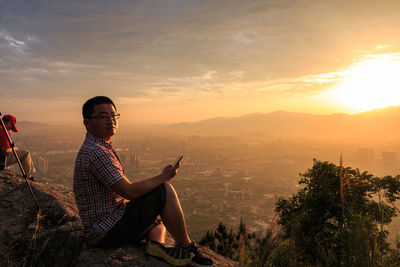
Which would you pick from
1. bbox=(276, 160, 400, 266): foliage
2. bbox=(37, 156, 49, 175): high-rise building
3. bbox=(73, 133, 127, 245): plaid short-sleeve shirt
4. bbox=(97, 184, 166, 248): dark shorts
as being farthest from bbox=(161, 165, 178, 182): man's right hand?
bbox=(37, 156, 49, 175): high-rise building

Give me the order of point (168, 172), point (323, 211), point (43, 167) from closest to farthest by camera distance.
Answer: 1. point (168, 172)
2. point (323, 211)
3. point (43, 167)

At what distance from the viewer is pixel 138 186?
262cm

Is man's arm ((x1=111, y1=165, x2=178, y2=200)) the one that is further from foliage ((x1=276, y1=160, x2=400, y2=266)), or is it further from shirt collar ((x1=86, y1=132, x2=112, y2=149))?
foliage ((x1=276, y1=160, x2=400, y2=266))

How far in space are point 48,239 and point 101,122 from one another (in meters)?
1.60

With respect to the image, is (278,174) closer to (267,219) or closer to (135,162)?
(267,219)

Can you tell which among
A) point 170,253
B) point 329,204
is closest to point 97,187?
point 170,253

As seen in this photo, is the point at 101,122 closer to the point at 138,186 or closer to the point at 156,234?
the point at 138,186

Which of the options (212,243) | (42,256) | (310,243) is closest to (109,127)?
(42,256)

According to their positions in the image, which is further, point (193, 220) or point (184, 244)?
point (193, 220)

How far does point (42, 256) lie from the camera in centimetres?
309

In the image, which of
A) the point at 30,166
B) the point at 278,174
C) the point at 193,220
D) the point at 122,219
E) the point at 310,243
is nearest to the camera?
the point at 122,219

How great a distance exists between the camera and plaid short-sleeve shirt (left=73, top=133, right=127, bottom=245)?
8.45 feet

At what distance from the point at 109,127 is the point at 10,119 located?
5.95 meters

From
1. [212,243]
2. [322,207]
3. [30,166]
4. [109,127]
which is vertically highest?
[109,127]
